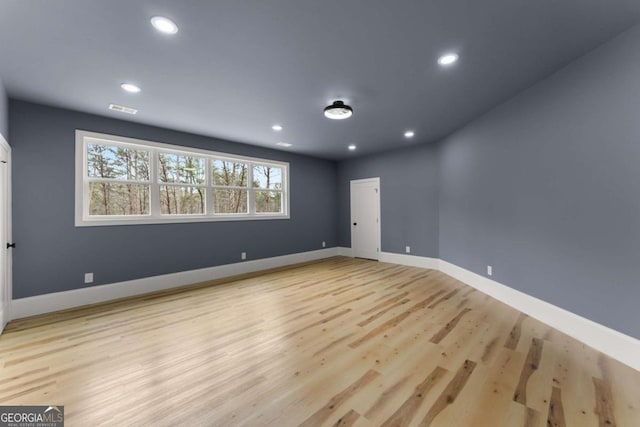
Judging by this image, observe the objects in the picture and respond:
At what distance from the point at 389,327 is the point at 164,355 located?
2.25m

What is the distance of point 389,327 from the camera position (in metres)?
2.81

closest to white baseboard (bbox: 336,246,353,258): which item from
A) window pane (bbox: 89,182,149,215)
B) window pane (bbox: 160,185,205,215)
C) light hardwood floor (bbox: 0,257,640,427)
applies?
light hardwood floor (bbox: 0,257,640,427)

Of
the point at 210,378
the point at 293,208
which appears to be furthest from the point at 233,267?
the point at 210,378

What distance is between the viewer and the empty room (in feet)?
5.88

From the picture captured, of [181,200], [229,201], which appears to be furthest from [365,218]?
[181,200]

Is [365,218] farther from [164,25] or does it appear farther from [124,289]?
[164,25]

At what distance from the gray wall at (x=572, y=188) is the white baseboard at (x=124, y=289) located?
439 centimetres

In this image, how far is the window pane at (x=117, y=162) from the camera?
3752mm

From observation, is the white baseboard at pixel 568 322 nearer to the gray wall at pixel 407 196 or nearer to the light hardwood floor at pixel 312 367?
the light hardwood floor at pixel 312 367

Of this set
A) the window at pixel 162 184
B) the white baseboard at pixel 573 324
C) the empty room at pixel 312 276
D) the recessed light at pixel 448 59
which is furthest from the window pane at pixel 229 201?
the white baseboard at pixel 573 324

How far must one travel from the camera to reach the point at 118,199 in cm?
395

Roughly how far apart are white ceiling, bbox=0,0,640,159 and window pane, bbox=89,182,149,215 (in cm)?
112

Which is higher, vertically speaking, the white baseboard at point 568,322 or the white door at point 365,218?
the white door at point 365,218

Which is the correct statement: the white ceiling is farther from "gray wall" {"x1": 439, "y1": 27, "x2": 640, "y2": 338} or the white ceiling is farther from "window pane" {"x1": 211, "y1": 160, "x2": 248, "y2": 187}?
"window pane" {"x1": 211, "y1": 160, "x2": 248, "y2": 187}
